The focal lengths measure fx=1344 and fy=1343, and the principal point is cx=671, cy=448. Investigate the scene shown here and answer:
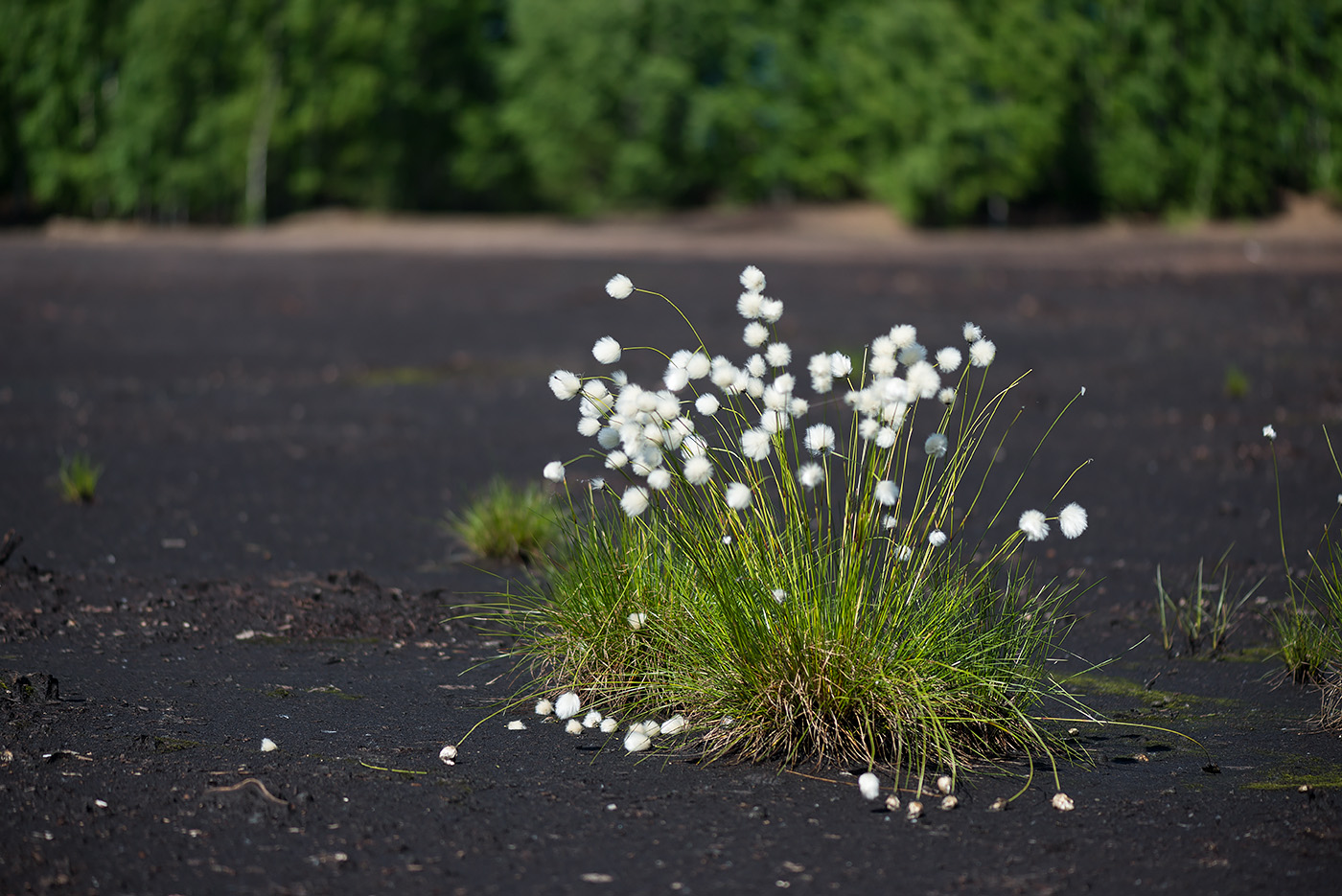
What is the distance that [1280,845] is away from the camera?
2893 millimetres

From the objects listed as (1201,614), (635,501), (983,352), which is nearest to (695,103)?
(1201,614)

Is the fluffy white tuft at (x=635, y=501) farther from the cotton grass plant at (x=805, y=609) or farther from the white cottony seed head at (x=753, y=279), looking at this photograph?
the white cottony seed head at (x=753, y=279)

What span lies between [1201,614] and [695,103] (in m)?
20.9

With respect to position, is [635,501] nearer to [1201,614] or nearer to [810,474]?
[810,474]

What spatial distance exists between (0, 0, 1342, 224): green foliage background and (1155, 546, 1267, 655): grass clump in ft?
54.1

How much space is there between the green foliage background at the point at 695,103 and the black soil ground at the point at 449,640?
9.21m

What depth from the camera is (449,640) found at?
176 inches

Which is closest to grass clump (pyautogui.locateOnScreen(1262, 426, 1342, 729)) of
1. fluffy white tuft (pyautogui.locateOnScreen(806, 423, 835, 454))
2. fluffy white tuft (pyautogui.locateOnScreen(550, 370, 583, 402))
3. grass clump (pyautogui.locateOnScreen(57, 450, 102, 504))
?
fluffy white tuft (pyautogui.locateOnScreen(806, 423, 835, 454))

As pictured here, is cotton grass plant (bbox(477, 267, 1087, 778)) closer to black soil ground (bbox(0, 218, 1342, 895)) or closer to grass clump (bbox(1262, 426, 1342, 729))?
black soil ground (bbox(0, 218, 1342, 895))

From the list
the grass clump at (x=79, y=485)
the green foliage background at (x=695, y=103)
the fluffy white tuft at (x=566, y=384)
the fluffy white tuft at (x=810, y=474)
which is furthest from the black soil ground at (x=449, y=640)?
the green foliage background at (x=695, y=103)

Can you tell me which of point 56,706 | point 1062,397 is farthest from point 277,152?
point 56,706

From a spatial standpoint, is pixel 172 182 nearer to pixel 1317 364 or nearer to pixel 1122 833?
pixel 1317 364

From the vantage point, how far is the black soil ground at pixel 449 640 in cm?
285

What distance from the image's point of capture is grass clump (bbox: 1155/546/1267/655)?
437 centimetres
